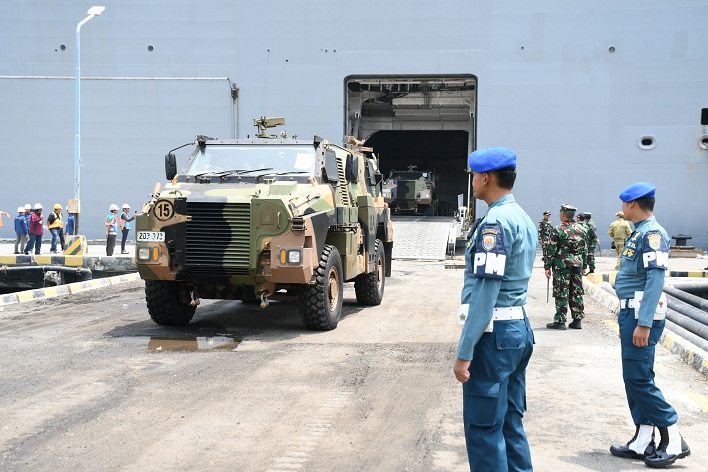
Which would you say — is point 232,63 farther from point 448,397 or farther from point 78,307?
point 448,397

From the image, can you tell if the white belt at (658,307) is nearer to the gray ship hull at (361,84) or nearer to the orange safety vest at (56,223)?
the orange safety vest at (56,223)

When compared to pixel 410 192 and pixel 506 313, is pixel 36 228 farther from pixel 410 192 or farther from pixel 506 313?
pixel 506 313

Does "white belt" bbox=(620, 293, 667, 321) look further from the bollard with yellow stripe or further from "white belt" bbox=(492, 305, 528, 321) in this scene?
the bollard with yellow stripe

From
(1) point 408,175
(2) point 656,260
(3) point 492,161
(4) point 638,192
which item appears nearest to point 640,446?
(2) point 656,260

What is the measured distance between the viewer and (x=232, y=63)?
27.5 meters

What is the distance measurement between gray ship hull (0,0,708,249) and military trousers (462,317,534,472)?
2349 cm

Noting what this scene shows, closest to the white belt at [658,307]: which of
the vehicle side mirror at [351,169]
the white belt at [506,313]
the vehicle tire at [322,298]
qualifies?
the white belt at [506,313]

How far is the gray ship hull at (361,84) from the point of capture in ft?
85.3

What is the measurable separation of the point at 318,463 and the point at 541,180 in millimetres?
23148

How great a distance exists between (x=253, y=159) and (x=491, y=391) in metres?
6.93

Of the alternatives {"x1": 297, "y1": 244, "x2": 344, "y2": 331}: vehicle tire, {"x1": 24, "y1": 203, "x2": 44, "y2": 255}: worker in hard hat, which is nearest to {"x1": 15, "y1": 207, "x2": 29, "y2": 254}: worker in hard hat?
{"x1": 24, "y1": 203, "x2": 44, "y2": 255}: worker in hard hat

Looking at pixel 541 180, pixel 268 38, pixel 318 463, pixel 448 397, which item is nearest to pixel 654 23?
pixel 541 180

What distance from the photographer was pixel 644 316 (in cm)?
450

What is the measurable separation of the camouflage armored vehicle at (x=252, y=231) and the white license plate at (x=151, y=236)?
0.01 metres
